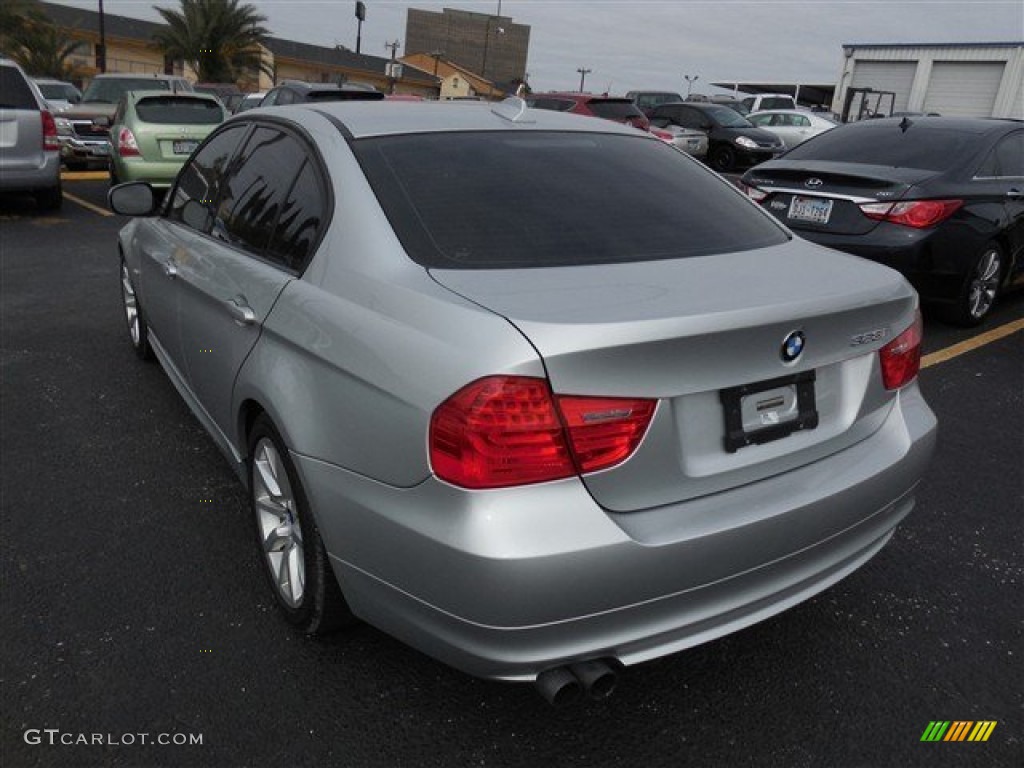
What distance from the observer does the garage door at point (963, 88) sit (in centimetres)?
3869

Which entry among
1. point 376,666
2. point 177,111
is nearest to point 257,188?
point 376,666

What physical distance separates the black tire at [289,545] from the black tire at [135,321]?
223 cm

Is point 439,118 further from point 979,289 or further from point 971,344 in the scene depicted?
point 979,289

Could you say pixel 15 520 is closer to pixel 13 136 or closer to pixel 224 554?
pixel 224 554

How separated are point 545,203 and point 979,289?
4929 millimetres

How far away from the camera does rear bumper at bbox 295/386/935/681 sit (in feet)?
5.65

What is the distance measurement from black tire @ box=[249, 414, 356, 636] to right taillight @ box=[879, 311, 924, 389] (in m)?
1.62

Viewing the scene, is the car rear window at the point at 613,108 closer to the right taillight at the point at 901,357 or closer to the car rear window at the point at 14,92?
the car rear window at the point at 14,92

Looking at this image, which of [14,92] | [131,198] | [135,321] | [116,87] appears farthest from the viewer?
[116,87]

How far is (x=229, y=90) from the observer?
26.1m

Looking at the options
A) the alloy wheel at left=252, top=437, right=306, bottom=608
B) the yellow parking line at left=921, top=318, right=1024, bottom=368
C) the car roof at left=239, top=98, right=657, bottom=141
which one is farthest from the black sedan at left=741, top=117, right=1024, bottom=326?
the alloy wheel at left=252, top=437, right=306, bottom=608

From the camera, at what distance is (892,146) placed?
6199mm

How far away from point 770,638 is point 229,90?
89.7 feet

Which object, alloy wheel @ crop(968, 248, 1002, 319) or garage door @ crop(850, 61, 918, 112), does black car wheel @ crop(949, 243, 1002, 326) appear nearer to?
alloy wheel @ crop(968, 248, 1002, 319)
